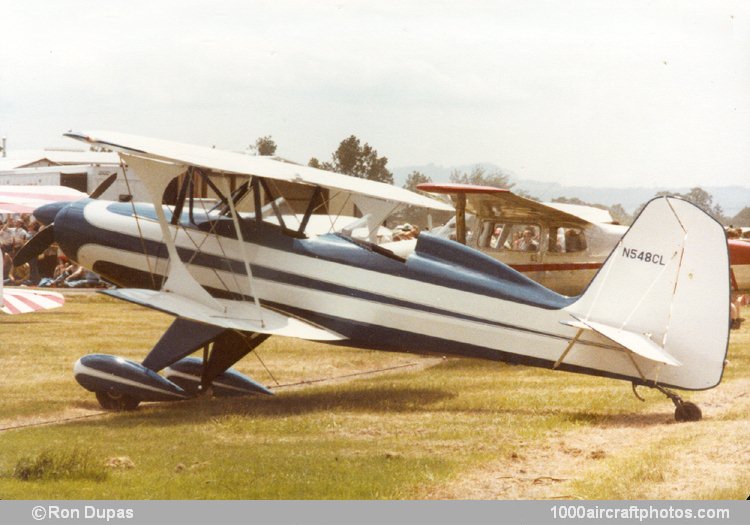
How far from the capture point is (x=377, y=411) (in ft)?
23.6

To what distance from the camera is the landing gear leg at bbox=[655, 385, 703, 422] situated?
6.46m

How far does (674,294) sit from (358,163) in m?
3.39

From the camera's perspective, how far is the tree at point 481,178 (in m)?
10.8

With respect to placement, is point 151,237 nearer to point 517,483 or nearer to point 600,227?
Result: point 517,483

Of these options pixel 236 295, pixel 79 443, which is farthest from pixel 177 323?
pixel 79 443

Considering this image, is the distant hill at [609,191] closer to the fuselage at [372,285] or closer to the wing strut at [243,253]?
the fuselage at [372,285]

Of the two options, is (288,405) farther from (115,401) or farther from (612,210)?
(612,210)

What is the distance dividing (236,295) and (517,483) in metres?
2.71

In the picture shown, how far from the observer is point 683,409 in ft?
21.2

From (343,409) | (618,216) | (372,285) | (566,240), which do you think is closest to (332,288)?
(372,285)

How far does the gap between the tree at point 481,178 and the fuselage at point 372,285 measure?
317 centimetres

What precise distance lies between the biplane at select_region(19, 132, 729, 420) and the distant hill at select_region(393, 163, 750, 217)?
4.64 ft

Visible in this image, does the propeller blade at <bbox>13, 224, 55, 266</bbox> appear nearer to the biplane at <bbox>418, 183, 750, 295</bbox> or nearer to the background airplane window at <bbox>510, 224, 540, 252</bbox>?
the biplane at <bbox>418, 183, 750, 295</bbox>

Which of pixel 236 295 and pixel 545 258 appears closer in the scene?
pixel 236 295
